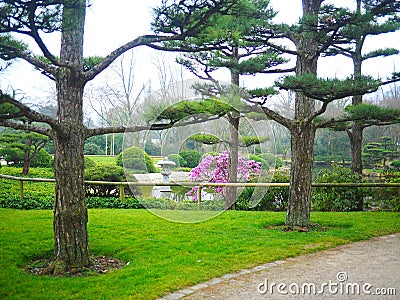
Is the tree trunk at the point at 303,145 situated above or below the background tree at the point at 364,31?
below

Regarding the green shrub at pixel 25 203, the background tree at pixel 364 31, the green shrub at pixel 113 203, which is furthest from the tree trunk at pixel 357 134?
the green shrub at pixel 25 203

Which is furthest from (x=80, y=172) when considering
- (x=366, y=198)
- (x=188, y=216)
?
(x=366, y=198)

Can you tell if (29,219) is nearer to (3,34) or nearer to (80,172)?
(80,172)

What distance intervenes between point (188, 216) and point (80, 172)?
2.91 m

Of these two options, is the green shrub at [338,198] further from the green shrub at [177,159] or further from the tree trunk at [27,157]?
the tree trunk at [27,157]

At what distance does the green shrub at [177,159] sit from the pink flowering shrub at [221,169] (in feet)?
3.37

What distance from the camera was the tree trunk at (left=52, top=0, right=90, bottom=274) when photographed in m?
4.16

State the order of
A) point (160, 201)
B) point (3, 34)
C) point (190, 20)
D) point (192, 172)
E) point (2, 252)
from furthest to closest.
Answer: point (192, 172) < point (160, 201) < point (2, 252) < point (190, 20) < point (3, 34)

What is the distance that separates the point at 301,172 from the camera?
6.13m

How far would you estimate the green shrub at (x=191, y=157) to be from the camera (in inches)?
273

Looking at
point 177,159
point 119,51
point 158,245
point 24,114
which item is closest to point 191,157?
point 177,159

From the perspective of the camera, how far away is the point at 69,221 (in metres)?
4.17

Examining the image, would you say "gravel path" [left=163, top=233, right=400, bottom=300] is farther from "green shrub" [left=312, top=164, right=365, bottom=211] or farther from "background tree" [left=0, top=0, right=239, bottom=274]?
"green shrub" [left=312, top=164, right=365, bottom=211]
